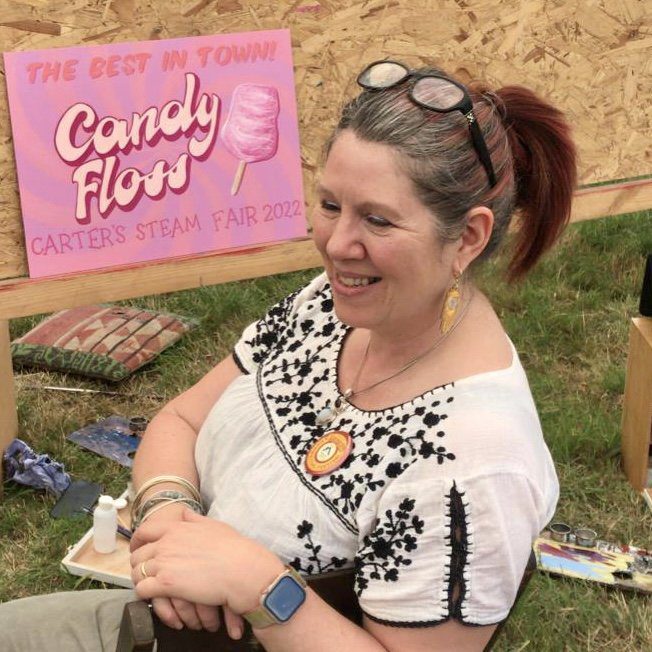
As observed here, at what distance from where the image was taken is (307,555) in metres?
1.56

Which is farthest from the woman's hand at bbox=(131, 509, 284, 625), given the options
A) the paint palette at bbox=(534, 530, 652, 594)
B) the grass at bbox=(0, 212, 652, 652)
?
the paint palette at bbox=(534, 530, 652, 594)

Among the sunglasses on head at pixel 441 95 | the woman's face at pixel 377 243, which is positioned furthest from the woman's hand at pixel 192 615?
the sunglasses on head at pixel 441 95

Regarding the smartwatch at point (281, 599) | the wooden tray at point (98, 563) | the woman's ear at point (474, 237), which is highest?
the woman's ear at point (474, 237)

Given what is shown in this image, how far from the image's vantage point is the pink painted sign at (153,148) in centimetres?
278

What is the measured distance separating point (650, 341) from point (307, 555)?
197 centimetres

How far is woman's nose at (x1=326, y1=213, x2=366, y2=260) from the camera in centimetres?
156

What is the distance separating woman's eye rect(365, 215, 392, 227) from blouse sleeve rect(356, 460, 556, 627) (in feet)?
1.21

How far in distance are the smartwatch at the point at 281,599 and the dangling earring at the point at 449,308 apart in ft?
1.55

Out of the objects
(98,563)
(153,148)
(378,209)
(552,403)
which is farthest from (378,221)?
(552,403)

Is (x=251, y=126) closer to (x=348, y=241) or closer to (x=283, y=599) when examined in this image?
(x=348, y=241)

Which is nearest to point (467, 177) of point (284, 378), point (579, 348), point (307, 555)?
point (284, 378)

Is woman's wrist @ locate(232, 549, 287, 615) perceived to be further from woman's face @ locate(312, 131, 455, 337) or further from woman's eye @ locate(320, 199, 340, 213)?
woman's eye @ locate(320, 199, 340, 213)

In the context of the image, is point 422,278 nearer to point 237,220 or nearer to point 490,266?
point 490,266

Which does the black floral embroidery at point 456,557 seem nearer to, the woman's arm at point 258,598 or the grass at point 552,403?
the woman's arm at point 258,598
